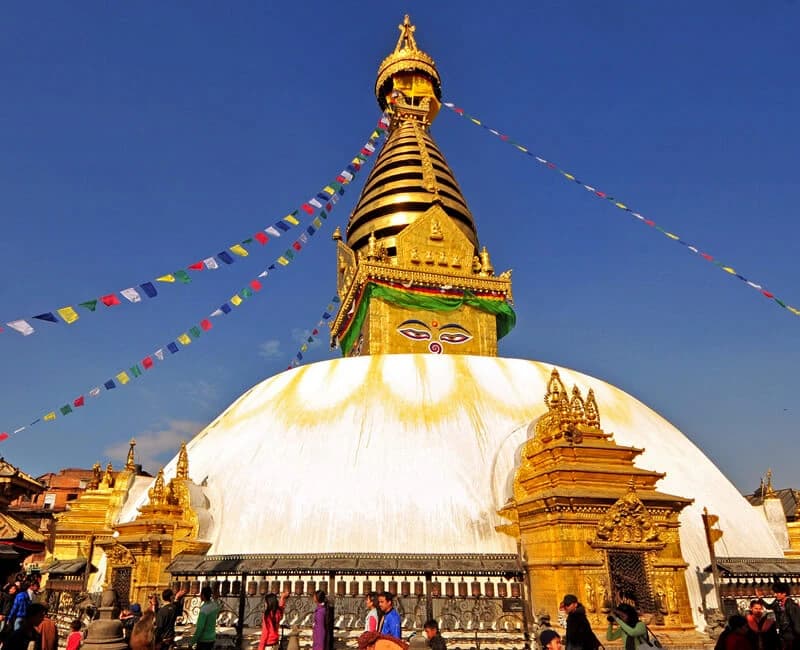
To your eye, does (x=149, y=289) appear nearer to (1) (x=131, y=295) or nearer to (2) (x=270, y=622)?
(1) (x=131, y=295)

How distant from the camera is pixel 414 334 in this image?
77.4 feet

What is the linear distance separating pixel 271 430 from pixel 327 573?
18.7 ft

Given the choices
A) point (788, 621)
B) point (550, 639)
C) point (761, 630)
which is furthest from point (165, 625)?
point (788, 621)

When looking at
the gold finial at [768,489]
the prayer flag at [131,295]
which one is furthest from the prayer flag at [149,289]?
the gold finial at [768,489]

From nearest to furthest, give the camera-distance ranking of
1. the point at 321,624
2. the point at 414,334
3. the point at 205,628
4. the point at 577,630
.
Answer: the point at 577,630 < the point at 205,628 < the point at 321,624 < the point at 414,334

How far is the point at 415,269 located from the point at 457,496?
41.9ft

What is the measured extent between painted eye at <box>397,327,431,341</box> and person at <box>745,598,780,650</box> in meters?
17.1

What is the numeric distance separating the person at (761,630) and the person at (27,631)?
290 inches

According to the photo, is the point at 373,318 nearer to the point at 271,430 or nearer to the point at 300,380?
the point at 300,380

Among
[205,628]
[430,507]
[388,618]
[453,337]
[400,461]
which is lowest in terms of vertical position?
[205,628]

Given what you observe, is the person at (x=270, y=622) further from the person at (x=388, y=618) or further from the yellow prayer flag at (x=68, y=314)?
the yellow prayer flag at (x=68, y=314)

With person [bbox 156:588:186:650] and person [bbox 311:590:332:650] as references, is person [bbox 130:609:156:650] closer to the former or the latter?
person [bbox 156:588:186:650]

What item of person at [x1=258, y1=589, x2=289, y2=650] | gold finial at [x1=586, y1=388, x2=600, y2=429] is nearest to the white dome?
gold finial at [x1=586, y1=388, x2=600, y2=429]

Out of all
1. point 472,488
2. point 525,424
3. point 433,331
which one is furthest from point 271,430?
point 433,331
